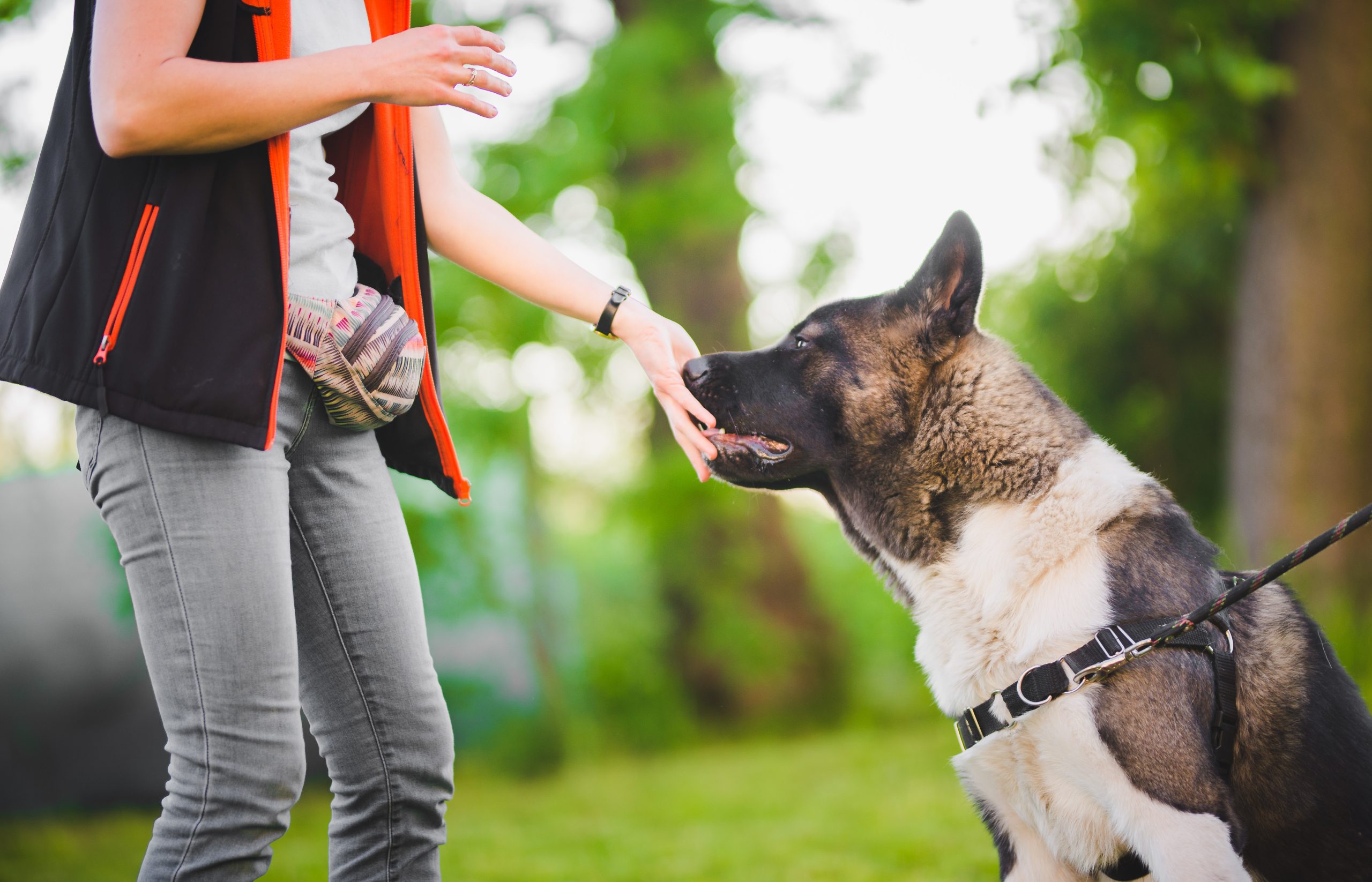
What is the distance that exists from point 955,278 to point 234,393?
1.83 m

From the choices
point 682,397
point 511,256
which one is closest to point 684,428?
point 682,397

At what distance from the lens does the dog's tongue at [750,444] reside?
8.69ft

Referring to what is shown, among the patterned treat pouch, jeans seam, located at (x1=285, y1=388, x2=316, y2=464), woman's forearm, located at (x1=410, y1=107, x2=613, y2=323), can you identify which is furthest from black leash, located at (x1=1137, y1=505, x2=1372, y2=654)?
jeans seam, located at (x1=285, y1=388, x2=316, y2=464)

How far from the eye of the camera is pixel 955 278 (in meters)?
2.57

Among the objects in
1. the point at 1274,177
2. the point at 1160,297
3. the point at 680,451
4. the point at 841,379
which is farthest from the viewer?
the point at 1160,297

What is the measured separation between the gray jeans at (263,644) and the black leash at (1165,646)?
4.04ft

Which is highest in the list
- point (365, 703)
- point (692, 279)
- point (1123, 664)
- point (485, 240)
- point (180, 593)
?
point (692, 279)

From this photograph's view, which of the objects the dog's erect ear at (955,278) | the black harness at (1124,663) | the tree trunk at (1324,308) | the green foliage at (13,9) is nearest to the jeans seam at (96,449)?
the black harness at (1124,663)

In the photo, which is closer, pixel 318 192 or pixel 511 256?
pixel 318 192

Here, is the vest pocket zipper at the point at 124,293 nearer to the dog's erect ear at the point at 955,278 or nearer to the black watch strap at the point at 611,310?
the black watch strap at the point at 611,310

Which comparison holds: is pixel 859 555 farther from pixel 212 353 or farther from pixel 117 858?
pixel 117 858

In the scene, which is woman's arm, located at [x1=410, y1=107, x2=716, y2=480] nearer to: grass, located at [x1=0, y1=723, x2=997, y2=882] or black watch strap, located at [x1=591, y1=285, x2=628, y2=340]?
black watch strap, located at [x1=591, y1=285, x2=628, y2=340]

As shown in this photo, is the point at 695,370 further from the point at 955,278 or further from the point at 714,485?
the point at 714,485

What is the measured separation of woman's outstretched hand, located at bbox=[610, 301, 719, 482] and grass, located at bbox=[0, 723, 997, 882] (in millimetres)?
2359
